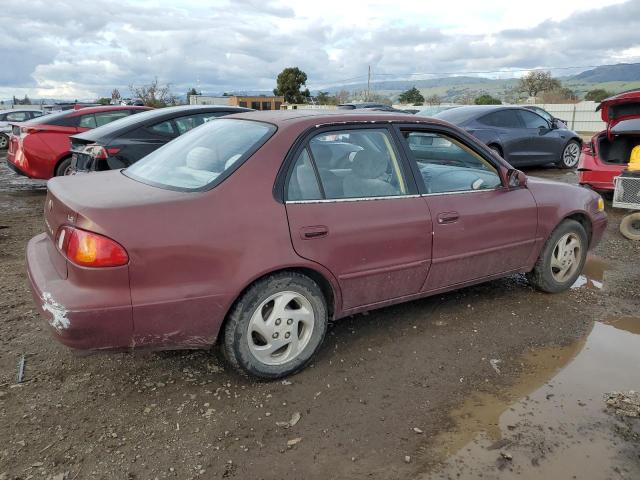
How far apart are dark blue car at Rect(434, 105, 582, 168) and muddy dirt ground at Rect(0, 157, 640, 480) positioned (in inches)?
265

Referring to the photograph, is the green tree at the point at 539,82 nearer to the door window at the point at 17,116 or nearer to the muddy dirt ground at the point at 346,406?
the door window at the point at 17,116

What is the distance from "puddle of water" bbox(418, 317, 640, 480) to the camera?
2.47m

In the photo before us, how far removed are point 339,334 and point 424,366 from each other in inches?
27.9

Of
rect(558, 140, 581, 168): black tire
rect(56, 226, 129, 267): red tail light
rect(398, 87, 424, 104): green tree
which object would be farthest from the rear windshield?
rect(398, 87, 424, 104): green tree

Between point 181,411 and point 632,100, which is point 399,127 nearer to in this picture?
point 181,411

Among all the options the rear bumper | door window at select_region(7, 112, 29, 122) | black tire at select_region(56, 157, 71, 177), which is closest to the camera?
the rear bumper

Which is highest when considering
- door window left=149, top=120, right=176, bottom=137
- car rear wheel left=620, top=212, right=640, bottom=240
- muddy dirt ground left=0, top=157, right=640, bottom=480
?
door window left=149, top=120, right=176, bottom=137

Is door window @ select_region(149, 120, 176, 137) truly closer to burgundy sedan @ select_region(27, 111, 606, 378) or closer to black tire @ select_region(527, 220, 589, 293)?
burgundy sedan @ select_region(27, 111, 606, 378)

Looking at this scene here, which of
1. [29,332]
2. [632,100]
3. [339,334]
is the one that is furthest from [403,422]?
[632,100]

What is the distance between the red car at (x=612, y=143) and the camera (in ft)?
24.0

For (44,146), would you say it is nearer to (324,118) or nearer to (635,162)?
(324,118)

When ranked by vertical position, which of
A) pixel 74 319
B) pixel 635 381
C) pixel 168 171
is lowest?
pixel 635 381

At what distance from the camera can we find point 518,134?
1079cm

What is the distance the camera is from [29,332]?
373 centimetres
